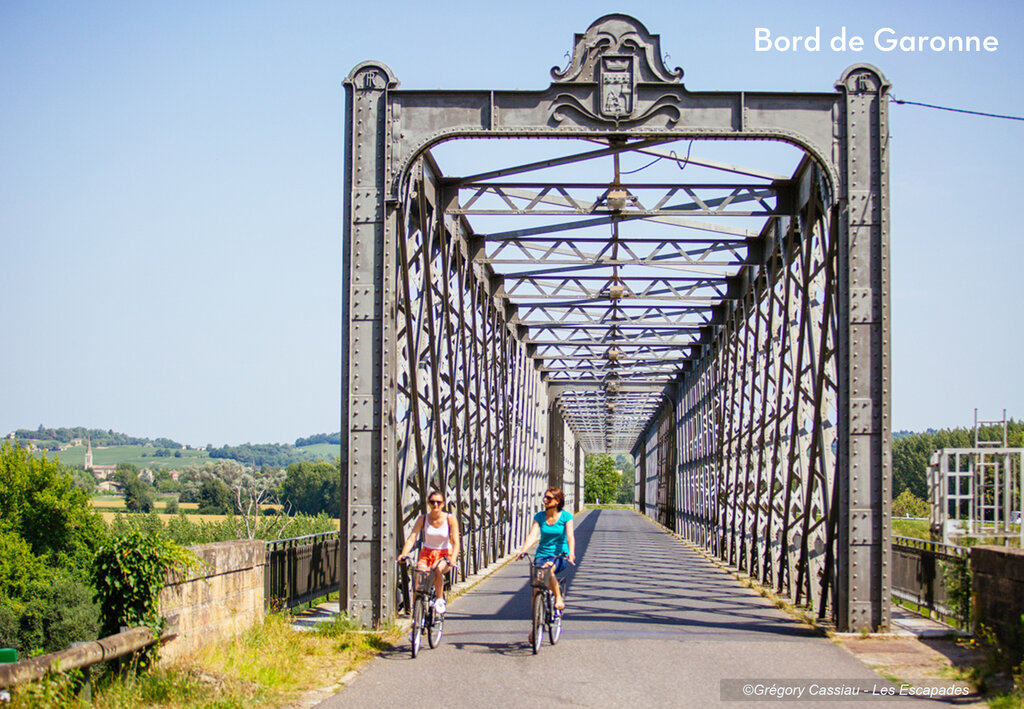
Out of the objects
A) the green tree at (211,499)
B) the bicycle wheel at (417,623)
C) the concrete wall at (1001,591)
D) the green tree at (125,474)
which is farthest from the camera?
the green tree at (125,474)

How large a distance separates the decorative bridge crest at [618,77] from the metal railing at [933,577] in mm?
6061

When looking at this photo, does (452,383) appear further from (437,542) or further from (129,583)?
(129,583)

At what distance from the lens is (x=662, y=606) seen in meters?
14.2

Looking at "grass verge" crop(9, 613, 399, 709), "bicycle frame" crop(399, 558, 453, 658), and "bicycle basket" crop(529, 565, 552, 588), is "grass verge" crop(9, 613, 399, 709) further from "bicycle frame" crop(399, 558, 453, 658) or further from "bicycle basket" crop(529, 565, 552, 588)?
"bicycle basket" crop(529, 565, 552, 588)

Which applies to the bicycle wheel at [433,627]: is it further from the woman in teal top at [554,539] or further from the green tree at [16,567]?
the green tree at [16,567]

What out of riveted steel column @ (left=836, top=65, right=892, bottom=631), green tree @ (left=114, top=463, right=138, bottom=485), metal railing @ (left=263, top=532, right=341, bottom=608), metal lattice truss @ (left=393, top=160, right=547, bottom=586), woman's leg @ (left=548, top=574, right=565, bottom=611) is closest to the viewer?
woman's leg @ (left=548, top=574, right=565, bottom=611)

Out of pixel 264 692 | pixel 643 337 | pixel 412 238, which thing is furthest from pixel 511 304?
pixel 264 692

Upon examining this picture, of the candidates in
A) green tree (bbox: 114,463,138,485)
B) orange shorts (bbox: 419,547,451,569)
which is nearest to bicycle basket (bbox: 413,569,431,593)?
orange shorts (bbox: 419,547,451,569)

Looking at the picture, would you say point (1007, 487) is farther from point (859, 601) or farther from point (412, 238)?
point (412, 238)

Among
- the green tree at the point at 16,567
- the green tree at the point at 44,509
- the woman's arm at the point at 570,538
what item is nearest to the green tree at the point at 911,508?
the green tree at the point at 44,509

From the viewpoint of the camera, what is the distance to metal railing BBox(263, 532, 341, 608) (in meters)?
12.4

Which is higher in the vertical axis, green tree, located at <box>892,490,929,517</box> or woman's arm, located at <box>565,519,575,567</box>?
woman's arm, located at <box>565,519,575,567</box>

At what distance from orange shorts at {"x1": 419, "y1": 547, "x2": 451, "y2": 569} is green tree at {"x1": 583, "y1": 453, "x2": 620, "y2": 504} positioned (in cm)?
12861

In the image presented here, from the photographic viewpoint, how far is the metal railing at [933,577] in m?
A: 11.5
